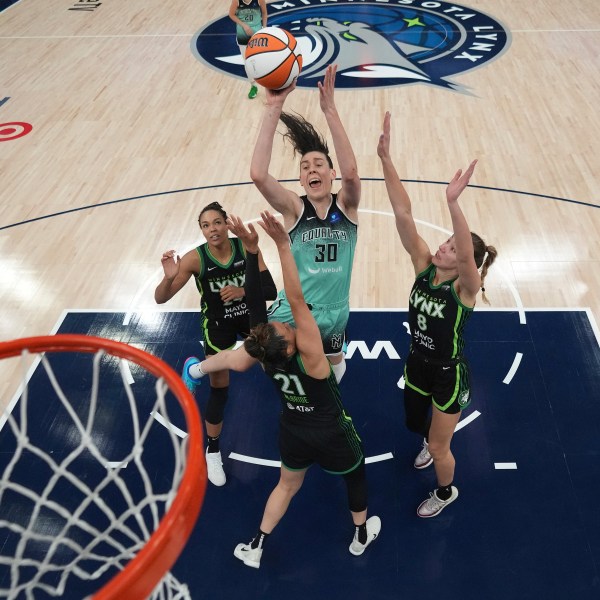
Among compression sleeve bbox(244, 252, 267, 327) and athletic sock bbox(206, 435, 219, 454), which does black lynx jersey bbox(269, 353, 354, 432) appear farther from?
athletic sock bbox(206, 435, 219, 454)

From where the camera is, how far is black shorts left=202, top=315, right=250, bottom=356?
4414 millimetres

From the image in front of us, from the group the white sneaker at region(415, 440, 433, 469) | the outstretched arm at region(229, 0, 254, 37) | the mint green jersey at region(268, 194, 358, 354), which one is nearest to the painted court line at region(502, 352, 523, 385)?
the white sneaker at region(415, 440, 433, 469)

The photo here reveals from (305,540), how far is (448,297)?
1711 millimetres

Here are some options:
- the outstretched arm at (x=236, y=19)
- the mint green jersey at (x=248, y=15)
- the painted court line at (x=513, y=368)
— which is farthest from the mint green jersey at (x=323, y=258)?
the mint green jersey at (x=248, y=15)

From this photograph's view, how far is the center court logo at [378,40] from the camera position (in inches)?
418

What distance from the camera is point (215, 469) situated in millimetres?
4539

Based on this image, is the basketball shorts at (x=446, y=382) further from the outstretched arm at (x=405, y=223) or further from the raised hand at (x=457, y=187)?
the raised hand at (x=457, y=187)

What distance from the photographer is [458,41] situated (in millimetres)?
11555

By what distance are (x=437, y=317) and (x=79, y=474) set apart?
2.59 m

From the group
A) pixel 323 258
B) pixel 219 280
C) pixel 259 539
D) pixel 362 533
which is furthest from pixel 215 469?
pixel 323 258

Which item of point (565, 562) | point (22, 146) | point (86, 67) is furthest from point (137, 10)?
point (565, 562)

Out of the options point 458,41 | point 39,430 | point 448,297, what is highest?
point 448,297

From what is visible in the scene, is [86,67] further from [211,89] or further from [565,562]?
[565,562]

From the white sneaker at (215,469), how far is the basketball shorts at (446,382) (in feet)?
4.84
